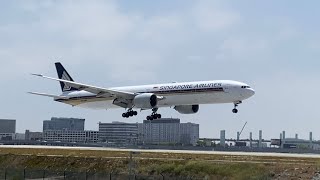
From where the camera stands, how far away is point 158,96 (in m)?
75.0

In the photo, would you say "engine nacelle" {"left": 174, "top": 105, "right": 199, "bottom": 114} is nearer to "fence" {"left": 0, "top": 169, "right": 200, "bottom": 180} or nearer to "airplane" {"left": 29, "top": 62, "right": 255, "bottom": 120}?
"airplane" {"left": 29, "top": 62, "right": 255, "bottom": 120}

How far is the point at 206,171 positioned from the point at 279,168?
625 centimetres

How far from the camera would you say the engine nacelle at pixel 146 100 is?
73.4 meters

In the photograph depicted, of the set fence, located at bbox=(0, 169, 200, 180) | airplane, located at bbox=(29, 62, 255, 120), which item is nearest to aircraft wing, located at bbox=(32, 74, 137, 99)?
airplane, located at bbox=(29, 62, 255, 120)

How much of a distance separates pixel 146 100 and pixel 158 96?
2.35 meters

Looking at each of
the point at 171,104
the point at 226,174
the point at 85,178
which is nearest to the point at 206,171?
the point at 226,174

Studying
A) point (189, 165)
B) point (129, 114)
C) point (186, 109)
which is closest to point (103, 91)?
point (129, 114)

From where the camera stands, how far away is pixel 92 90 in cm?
7956

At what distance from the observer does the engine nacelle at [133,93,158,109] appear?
241 feet

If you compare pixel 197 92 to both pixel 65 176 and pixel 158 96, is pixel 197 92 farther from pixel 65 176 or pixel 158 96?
pixel 65 176

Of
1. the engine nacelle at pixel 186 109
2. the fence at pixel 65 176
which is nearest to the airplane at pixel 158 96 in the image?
the engine nacelle at pixel 186 109

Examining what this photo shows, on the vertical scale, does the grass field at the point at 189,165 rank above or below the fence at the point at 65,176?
above

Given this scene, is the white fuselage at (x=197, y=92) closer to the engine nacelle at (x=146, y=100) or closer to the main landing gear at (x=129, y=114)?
the engine nacelle at (x=146, y=100)

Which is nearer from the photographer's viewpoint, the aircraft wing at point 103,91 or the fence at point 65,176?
the fence at point 65,176
